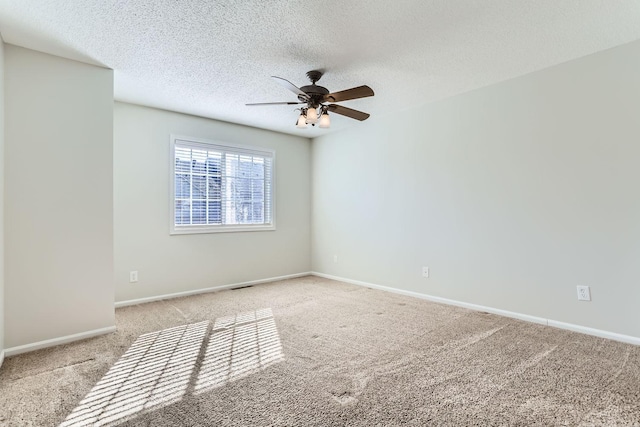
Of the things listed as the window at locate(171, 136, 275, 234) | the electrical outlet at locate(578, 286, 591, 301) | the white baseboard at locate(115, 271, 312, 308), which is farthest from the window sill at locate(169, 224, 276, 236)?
the electrical outlet at locate(578, 286, 591, 301)

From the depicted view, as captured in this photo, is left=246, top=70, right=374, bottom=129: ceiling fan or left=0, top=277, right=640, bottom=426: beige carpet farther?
left=246, top=70, right=374, bottom=129: ceiling fan

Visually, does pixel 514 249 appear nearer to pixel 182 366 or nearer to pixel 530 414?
pixel 530 414

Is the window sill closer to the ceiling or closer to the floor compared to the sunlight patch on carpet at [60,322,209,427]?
closer to the ceiling

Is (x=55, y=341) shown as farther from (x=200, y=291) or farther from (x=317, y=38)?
(x=317, y=38)

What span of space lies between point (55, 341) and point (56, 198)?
1.19m

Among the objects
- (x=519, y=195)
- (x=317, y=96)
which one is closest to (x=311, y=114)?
(x=317, y=96)

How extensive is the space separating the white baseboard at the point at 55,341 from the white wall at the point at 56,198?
1.2 inches

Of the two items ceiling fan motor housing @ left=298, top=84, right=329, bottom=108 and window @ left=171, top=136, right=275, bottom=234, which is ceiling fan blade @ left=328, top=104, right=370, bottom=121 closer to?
ceiling fan motor housing @ left=298, top=84, right=329, bottom=108

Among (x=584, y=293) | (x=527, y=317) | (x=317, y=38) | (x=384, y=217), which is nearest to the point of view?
(x=317, y=38)

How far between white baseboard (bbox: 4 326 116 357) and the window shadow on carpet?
402 mm

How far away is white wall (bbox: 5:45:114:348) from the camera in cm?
250

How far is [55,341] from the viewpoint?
262 centimetres

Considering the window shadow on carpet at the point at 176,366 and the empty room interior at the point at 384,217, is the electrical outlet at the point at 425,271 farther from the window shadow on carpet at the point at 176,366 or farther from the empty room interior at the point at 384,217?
the window shadow on carpet at the point at 176,366

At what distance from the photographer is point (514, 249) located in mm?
3217
